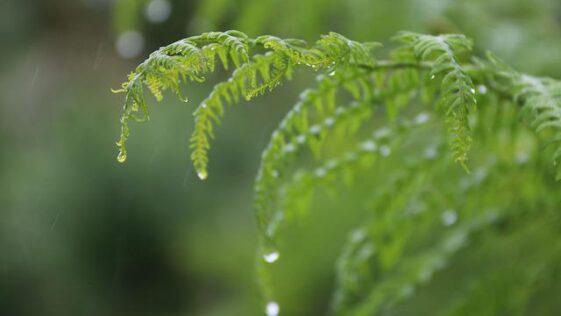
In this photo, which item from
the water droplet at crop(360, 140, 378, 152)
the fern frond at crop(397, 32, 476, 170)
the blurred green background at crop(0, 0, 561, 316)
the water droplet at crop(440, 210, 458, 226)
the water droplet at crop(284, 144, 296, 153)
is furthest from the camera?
the blurred green background at crop(0, 0, 561, 316)

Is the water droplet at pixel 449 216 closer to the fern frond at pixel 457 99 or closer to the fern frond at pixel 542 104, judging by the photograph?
the fern frond at pixel 542 104

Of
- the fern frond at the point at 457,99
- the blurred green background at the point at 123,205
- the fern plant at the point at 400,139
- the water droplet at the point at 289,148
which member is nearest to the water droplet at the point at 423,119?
the fern plant at the point at 400,139

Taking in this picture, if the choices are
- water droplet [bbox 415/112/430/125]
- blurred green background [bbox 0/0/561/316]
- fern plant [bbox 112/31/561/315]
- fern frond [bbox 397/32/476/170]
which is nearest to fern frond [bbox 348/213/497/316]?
fern plant [bbox 112/31/561/315]

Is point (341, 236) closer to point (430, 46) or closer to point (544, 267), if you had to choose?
point (544, 267)

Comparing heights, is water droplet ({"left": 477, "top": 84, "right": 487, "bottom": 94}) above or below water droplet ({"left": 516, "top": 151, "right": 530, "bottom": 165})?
below

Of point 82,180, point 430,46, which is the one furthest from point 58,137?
point 430,46

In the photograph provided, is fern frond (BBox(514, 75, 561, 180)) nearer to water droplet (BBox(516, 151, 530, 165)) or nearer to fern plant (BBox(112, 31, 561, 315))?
fern plant (BBox(112, 31, 561, 315))

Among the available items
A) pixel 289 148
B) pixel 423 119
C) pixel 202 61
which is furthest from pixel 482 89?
pixel 202 61

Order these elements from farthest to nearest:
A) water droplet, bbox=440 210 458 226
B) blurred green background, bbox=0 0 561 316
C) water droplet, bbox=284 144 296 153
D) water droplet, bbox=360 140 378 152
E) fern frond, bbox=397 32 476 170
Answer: blurred green background, bbox=0 0 561 316 < water droplet, bbox=440 210 458 226 < water droplet, bbox=360 140 378 152 < water droplet, bbox=284 144 296 153 < fern frond, bbox=397 32 476 170
